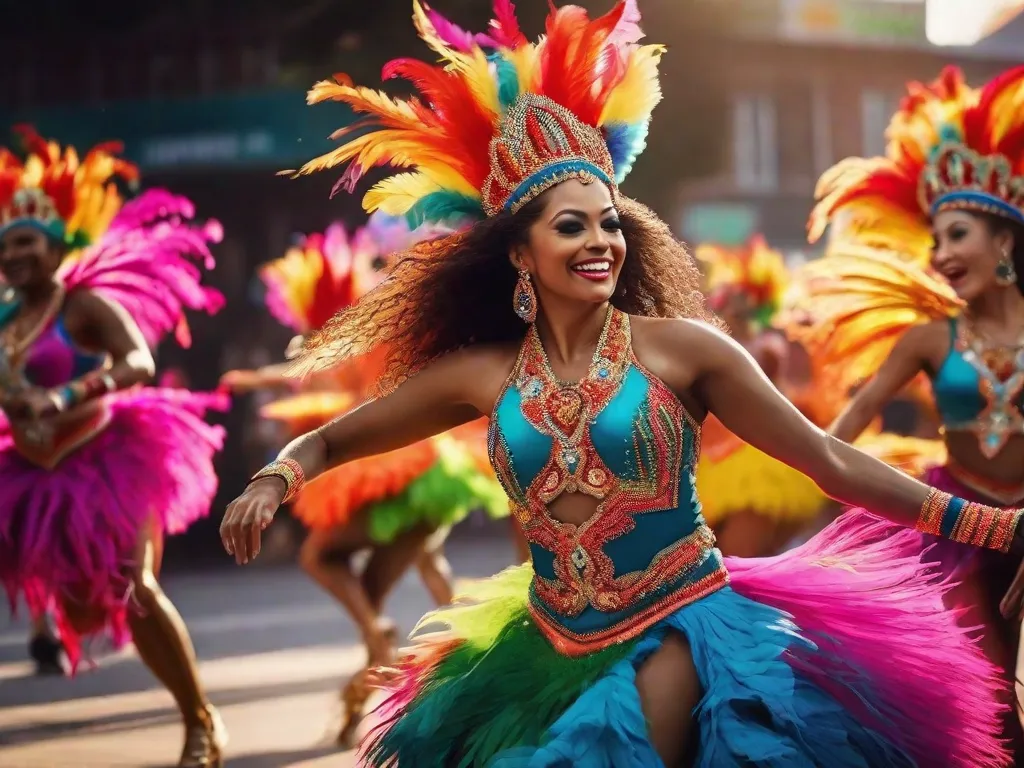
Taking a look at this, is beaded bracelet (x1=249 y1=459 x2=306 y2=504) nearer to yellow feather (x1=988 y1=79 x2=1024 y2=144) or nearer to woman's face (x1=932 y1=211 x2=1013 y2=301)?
woman's face (x1=932 y1=211 x2=1013 y2=301)

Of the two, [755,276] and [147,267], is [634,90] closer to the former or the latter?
[147,267]

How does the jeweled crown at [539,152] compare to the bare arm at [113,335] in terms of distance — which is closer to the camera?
the jeweled crown at [539,152]

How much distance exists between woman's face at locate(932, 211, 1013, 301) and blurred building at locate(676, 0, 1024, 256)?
71.8 ft

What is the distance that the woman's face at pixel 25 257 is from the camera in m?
6.68

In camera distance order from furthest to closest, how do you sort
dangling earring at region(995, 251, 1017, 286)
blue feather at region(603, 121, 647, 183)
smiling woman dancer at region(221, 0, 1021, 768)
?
dangling earring at region(995, 251, 1017, 286)
blue feather at region(603, 121, 647, 183)
smiling woman dancer at region(221, 0, 1021, 768)

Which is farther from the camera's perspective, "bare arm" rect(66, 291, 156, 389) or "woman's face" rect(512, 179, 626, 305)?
"bare arm" rect(66, 291, 156, 389)

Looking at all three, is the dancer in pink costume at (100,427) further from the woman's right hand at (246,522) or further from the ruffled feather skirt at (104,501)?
the woman's right hand at (246,522)

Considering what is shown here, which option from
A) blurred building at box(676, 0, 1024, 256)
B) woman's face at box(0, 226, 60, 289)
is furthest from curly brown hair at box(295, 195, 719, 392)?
blurred building at box(676, 0, 1024, 256)

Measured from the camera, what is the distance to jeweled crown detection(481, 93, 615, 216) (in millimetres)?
3830

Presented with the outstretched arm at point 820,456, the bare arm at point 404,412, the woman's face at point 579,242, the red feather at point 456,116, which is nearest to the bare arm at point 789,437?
the outstretched arm at point 820,456

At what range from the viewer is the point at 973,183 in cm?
547

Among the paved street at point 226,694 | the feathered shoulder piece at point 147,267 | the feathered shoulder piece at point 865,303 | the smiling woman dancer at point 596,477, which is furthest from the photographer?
the feathered shoulder piece at point 147,267

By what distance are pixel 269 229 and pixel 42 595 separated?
12.8m

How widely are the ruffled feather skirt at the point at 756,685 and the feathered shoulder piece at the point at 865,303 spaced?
2.05 metres
